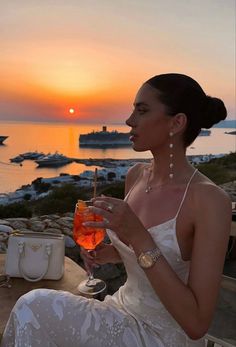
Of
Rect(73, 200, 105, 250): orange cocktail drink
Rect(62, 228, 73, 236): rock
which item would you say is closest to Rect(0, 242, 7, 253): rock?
Rect(62, 228, 73, 236): rock

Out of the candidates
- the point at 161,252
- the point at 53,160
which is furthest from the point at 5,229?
the point at 53,160

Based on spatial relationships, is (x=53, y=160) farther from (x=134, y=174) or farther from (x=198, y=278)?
(x=198, y=278)

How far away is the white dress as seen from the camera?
3.49 ft

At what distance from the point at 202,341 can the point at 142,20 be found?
7.26 meters

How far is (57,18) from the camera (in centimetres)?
693

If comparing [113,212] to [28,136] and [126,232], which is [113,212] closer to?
[126,232]

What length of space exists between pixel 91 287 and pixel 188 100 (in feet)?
2.71

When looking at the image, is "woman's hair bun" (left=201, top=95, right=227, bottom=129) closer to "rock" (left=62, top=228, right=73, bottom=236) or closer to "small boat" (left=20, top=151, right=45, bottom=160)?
"rock" (left=62, top=228, right=73, bottom=236)

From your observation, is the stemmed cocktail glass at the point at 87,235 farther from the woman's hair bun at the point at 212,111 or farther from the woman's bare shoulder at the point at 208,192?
the woman's hair bun at the point at 212,111

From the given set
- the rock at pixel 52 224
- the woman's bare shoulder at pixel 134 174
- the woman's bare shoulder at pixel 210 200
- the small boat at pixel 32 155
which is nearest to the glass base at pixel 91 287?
the woman's bare shoulder at pixel 134 174

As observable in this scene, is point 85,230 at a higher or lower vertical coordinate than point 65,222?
higher

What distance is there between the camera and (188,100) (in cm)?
140

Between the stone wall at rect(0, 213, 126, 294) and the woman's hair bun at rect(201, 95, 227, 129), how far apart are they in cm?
244

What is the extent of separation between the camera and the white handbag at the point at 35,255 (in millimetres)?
1527
